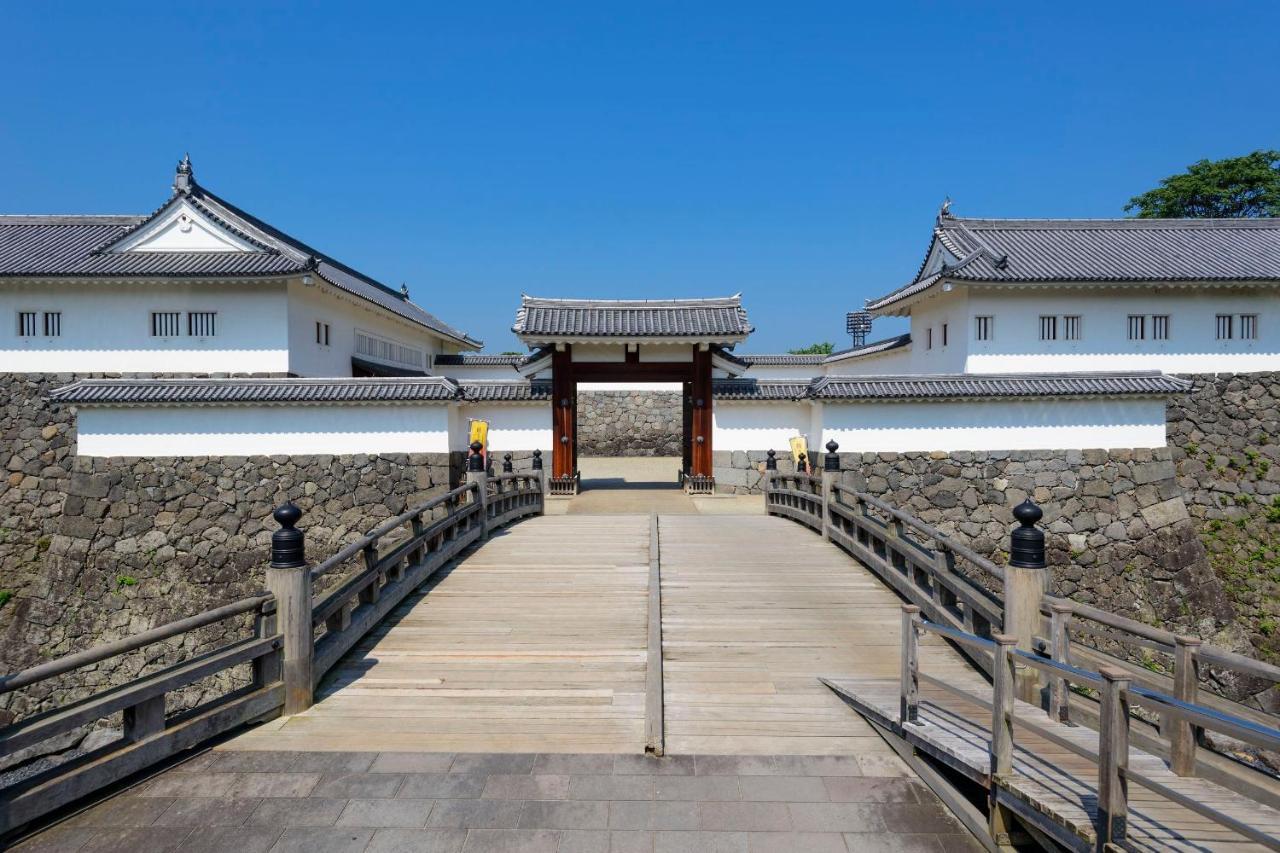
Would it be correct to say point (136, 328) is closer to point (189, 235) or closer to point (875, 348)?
point (189, 235)

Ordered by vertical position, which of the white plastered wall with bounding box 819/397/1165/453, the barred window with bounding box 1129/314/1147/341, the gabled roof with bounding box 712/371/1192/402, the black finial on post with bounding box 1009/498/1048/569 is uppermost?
the barred window with bounding box 1129/314/1147/341

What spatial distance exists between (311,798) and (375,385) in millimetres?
11319

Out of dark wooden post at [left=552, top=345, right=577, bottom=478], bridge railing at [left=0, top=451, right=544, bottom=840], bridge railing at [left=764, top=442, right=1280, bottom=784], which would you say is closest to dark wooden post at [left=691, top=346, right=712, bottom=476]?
dark wooden post at [left=552, top=345, right=577, bottom=478]

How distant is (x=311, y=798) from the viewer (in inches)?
163

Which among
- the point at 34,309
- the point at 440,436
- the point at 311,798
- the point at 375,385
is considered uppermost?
the point at 34,309

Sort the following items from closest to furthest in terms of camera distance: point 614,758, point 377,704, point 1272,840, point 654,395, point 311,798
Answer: point 1272,840 → point 311,798 → point 614,758 → point 377,704 → point 654,395

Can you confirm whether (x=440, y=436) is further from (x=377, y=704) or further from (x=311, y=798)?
(x=311, y=798)

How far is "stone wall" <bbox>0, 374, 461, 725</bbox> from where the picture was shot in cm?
1327

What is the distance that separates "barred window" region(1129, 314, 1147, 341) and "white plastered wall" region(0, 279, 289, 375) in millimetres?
21154

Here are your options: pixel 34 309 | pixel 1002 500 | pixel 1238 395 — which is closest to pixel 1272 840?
pixel 1002 500

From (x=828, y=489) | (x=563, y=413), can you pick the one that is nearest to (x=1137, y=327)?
(x=828, y=489)

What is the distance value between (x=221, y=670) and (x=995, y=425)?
14.2m

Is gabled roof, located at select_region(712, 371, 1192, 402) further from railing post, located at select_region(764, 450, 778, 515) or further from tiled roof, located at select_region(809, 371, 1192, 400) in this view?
railing post, located at select_region(764, 450, 778, 515)

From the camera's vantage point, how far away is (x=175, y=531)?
13891mm
